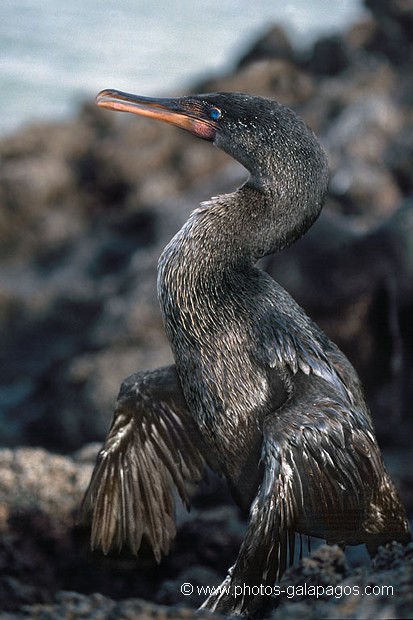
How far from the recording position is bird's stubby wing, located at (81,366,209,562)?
11.2 feet

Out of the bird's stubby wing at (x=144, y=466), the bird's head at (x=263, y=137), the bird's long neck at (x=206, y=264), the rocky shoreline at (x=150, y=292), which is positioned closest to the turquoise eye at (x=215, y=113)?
the bird's head at (x=263, y=137)

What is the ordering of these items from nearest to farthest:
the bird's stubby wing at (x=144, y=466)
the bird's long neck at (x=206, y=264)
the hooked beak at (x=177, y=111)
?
the bird's long neck at (x=206, y=264) < the hooked beak at (x=177, y=111) < the bird's stubby wing at (x=144, y=466)

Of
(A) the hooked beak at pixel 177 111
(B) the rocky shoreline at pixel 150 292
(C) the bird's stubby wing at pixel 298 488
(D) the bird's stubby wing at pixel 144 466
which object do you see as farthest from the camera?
(B) the rocky shoreline at pixel 150 292

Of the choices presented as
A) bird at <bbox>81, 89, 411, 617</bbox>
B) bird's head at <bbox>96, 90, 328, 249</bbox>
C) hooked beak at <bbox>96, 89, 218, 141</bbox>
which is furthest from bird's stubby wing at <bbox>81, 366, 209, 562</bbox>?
hooked beak at <bbox>96, 89, 218, 141</bbox>

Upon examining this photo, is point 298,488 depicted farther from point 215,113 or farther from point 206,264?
point 215,113

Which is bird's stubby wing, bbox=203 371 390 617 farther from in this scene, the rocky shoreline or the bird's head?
the bird's head

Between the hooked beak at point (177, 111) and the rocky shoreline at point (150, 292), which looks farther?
the rocky shoreline at point (150, 292)

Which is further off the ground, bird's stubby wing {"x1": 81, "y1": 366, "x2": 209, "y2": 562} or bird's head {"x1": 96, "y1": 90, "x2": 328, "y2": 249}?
bird's head {"x1": 96, "y1": 90, "x2": 328, "y2": 249}

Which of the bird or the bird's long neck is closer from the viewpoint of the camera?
the bird

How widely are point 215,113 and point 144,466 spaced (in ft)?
4.64

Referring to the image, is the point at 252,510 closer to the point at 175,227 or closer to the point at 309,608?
the point at 309,608

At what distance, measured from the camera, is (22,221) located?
1039 centimetres

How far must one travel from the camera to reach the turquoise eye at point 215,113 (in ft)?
10.8

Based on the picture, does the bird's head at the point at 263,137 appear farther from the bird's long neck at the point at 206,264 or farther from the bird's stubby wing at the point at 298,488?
the bird's stubby wing at the point at 298,488
